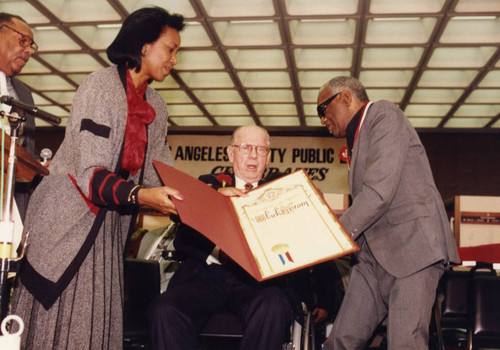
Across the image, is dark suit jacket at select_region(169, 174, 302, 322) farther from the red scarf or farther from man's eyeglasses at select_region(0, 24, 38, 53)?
man's eyeglasses at select_region(0, 24, 38, 53)

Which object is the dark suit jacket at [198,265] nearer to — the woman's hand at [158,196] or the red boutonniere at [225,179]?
the red boutonniere at [225,179]

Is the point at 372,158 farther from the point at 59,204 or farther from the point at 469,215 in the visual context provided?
the point at 469,215

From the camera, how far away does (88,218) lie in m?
1.70

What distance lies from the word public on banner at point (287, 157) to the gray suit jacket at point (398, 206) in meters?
7.71

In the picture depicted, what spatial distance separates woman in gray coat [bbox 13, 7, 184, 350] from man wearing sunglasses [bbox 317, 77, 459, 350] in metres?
0.96

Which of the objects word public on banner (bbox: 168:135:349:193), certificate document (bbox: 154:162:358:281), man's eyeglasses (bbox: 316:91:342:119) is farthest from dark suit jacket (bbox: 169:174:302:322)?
word public on banner (bbox: 168:135:349:193)

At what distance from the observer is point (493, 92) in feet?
25.9

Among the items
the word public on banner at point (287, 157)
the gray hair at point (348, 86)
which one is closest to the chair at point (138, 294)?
the gray hair at point (348, 86)

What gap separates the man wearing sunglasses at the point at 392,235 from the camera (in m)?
2.11

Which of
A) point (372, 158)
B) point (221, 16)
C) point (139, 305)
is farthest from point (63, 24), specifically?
point (372, 158)

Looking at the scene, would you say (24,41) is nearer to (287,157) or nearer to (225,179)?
(225,179)

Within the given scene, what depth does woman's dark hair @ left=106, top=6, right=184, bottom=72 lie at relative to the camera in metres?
1.91

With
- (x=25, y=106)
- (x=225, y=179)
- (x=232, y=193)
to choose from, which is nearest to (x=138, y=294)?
(x=225, y=179)

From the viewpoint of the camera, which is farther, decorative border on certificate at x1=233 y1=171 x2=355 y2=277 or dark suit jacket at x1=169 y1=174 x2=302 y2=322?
dark suit jacket at x1=169 y1=174 x2=302 y2=322
